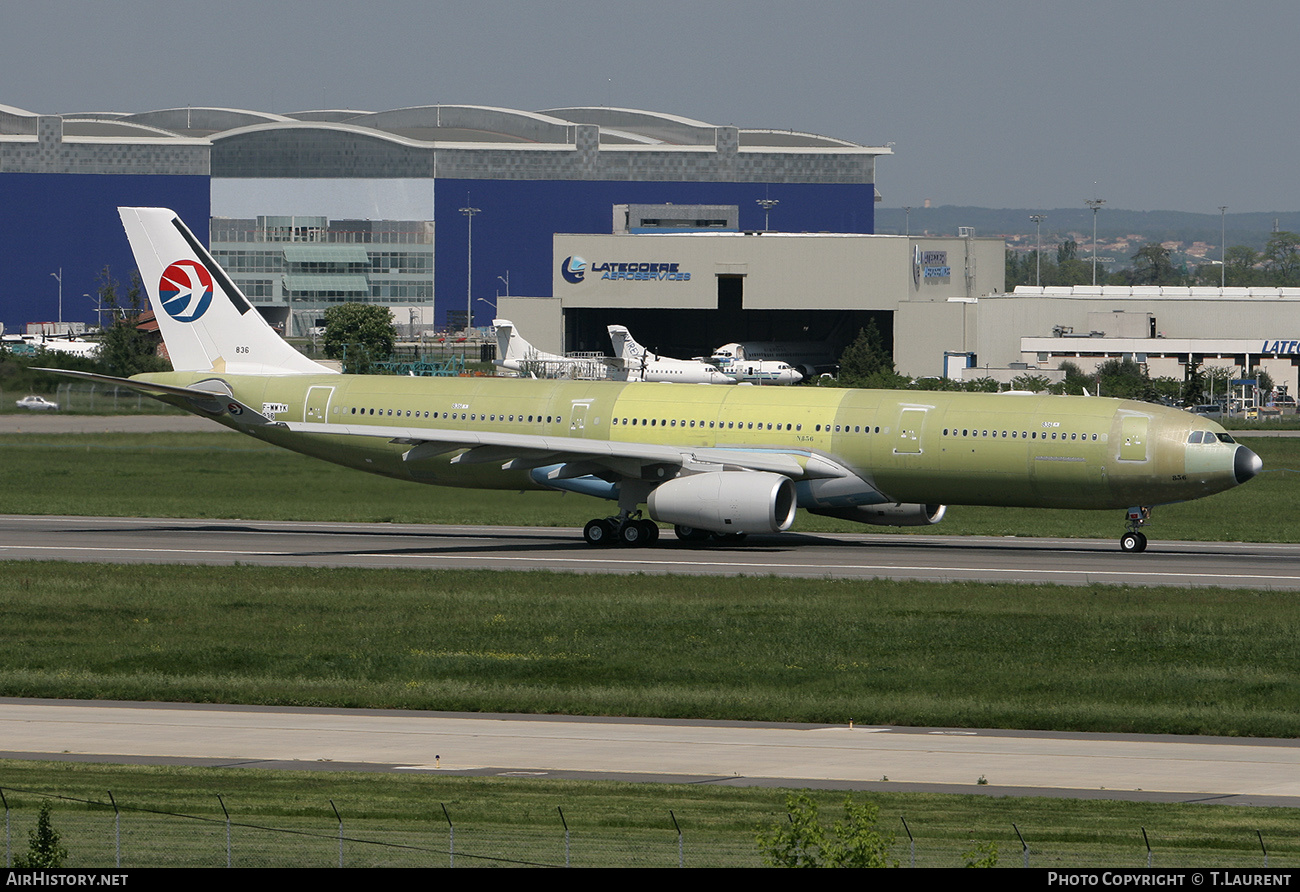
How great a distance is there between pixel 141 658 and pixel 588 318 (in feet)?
432

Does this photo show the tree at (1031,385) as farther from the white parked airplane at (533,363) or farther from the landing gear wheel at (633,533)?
the landing gear wheel at (633,533)

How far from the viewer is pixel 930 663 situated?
1101 inches

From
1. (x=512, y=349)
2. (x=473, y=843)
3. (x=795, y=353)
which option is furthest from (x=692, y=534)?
(x=795, y=353)

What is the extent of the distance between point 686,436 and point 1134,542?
12687mm

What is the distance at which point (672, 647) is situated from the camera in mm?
29406

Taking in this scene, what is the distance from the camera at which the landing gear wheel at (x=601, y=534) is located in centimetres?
4625

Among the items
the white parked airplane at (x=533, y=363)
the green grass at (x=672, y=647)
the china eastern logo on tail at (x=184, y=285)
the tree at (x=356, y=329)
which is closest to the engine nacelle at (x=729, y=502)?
the green grass at (x=672, y=647)

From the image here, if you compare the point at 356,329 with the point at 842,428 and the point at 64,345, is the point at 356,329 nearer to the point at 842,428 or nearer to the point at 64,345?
the point at 64,345

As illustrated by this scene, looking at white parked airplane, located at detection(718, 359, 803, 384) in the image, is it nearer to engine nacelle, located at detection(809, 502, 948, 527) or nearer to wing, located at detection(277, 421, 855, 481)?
engine nacelle, located at detection(809, 502, 948, 527)

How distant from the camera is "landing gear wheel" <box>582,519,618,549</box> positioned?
4625cm

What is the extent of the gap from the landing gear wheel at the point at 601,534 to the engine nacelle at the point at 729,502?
2780mm

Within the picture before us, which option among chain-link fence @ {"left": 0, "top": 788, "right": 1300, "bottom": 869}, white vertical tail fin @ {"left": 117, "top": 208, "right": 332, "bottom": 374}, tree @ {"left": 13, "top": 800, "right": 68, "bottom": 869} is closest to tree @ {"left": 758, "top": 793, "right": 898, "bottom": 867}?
chain-link fence @ {"left": 0, "top": 788, "right": 1300, "bottom": 869}

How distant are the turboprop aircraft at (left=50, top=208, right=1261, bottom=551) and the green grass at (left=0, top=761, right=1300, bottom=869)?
23.9 metres
